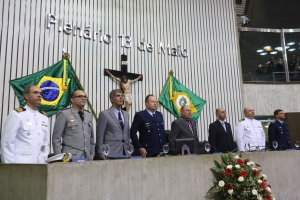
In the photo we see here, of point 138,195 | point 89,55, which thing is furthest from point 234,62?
point 138,195

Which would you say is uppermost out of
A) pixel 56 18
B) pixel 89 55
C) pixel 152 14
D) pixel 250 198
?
pixel 152 14

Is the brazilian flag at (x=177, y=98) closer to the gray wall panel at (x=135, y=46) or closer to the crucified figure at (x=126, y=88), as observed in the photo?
the gray wall panel at (x=135, y=46)

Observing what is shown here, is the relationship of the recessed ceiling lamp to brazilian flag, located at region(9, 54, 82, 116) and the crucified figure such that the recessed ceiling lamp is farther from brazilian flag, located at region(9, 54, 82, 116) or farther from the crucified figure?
brazilian flag, located at region(9, 54, 82, 116)

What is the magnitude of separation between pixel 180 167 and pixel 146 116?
4.34ft

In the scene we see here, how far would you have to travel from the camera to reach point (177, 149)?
2.68 meters

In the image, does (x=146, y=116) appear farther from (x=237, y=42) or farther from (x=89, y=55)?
(x=237, y=42)

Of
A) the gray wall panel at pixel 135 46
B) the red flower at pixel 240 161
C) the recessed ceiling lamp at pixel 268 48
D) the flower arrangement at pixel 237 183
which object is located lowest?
the flower arrangement at pixel 237 183

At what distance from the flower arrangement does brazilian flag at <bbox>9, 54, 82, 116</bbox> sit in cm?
316

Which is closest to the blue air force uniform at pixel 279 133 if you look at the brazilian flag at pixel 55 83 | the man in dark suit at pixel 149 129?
the man in dark suit at pixel 149 129

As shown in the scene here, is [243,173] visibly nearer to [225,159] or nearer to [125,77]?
[225,159]

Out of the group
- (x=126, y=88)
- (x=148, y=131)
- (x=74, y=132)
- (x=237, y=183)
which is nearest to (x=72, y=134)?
(x=74, y=132)

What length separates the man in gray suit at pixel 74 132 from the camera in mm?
2584

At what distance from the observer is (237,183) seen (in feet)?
7.44

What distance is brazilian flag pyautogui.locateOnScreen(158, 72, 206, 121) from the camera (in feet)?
A: 20.0
